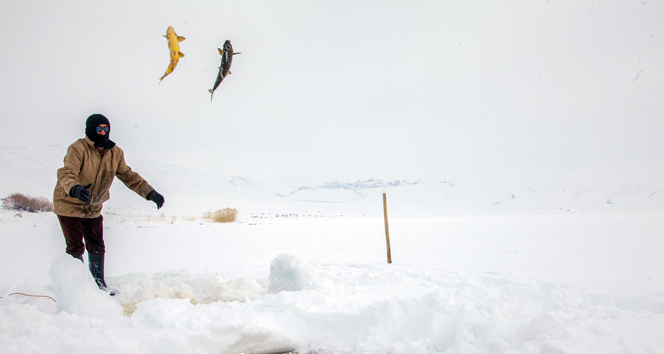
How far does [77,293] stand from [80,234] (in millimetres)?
1031

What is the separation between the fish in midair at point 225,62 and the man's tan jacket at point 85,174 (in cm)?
128

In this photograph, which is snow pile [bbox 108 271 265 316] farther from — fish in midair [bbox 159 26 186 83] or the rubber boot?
fish in midair [bbox 159 26 186 83]

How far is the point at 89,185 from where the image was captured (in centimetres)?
320

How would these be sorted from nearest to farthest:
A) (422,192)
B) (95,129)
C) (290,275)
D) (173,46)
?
1. (173,46)
2. (95,129)
3. (290,275)
4. (422,192)

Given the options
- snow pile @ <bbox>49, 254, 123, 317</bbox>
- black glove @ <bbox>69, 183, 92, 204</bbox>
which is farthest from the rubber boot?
black glove @ <bbox>69, 183, 92, 204</bbox>

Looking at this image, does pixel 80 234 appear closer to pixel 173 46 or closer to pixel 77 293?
pixel 77 293

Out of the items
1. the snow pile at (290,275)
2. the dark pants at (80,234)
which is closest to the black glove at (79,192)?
the dark pants at (80,234)

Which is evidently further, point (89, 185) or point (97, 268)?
point (97, 268)

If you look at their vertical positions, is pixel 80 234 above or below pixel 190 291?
above

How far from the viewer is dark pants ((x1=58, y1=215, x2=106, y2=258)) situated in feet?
10.8

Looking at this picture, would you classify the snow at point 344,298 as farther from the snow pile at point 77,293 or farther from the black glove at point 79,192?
the black glove at point 79,192

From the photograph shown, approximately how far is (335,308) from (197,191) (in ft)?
143

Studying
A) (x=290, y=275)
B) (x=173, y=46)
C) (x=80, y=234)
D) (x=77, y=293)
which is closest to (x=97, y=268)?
(x=80, y=234)

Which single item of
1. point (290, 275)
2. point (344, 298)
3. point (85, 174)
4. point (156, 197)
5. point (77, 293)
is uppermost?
point (85, 174)
